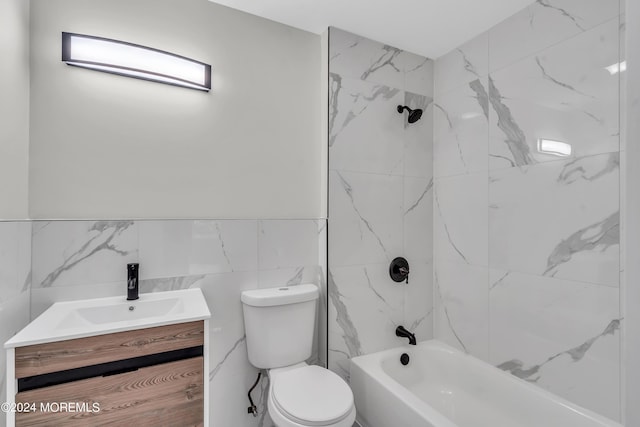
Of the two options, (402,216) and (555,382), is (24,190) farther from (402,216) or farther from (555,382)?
(555,382)

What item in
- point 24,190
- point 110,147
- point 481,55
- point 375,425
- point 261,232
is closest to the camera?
point 24,190

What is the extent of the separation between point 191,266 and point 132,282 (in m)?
0.28

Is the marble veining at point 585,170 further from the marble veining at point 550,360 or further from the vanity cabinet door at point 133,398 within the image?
the vanity cabinet door at point 133,398

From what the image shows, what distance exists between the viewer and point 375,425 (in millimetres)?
1720

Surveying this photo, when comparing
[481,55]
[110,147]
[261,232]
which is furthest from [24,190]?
[481,55]

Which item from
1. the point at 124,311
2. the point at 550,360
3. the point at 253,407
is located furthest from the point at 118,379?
the point at 550,360

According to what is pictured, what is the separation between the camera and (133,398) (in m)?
1.18

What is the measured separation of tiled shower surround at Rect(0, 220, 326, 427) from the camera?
138 cm

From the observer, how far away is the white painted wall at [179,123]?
1.45m

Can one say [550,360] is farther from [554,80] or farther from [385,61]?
[385,61]

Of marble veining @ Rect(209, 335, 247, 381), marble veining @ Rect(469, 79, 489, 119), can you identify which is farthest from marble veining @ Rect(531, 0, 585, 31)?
marble veining @ Rect(209, 335, 247, 381)

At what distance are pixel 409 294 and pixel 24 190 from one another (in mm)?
2206

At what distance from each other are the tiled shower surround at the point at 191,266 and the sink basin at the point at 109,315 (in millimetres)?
73

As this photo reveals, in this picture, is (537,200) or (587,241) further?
(537,200)
